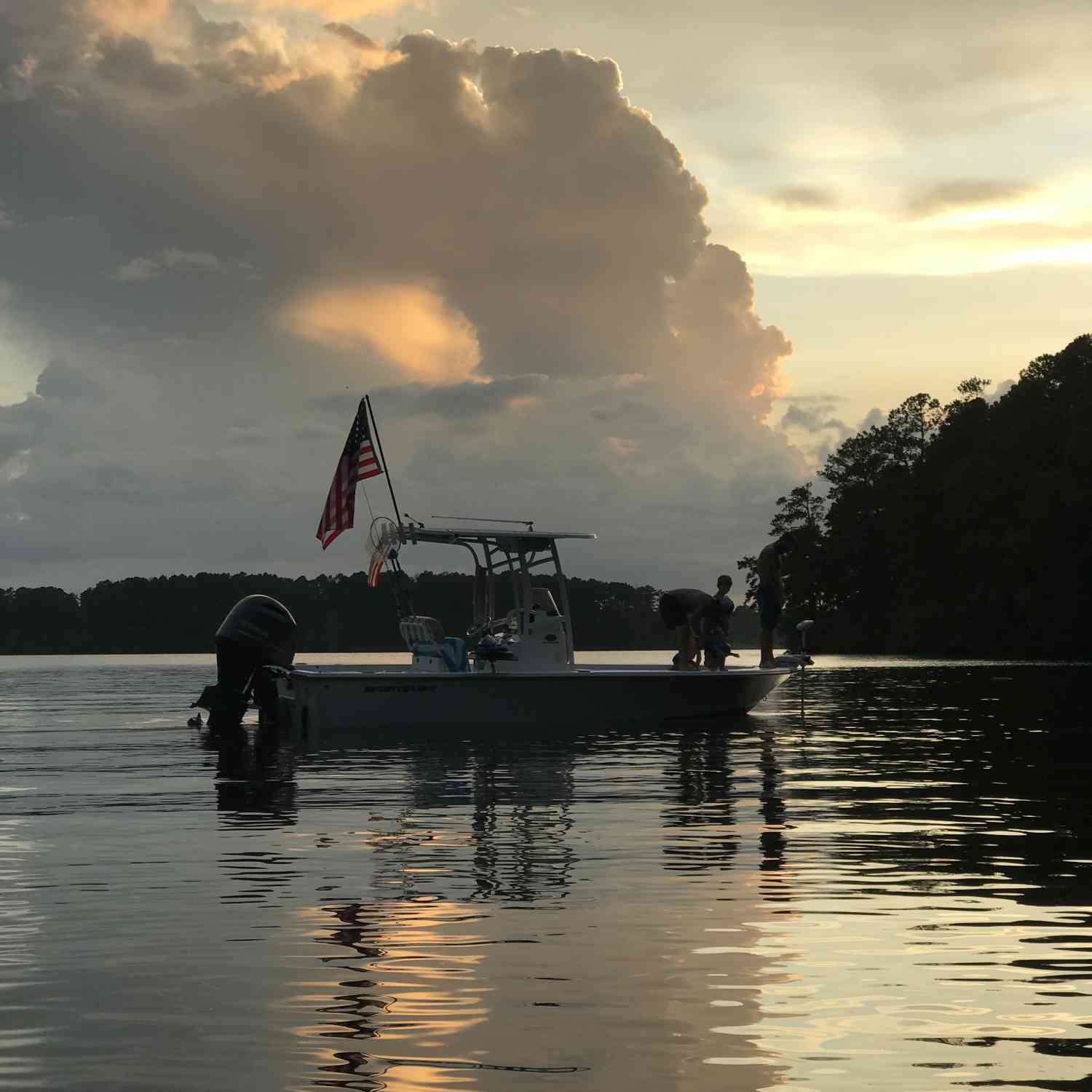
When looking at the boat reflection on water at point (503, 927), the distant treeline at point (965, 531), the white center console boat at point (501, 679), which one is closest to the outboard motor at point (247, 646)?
the white center console boat at point (501, 679)

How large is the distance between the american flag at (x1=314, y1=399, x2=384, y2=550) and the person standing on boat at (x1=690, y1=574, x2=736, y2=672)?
24.6 ft

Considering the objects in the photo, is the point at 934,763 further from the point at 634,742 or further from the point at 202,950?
the point at 202,950

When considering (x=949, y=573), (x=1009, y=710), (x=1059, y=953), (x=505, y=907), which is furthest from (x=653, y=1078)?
(x=949, y=573)

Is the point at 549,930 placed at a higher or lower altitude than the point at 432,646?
lower

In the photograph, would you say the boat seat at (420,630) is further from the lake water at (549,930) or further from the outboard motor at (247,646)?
the lake water at (549,930)

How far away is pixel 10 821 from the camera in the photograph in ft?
61.8

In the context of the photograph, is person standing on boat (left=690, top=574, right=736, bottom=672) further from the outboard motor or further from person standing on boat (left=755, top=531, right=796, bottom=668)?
the outboard motor

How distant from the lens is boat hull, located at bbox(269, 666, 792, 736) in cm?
3144

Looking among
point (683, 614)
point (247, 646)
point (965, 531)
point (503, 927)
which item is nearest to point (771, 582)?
point (683, 614)

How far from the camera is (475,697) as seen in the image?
3206cm

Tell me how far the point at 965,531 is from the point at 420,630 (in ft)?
300

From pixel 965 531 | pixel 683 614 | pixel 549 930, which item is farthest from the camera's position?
pixel 965 531

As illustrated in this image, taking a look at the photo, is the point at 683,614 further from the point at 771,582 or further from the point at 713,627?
the point at 771,582

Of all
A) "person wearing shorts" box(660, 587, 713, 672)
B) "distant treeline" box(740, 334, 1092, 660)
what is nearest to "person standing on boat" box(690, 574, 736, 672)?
"person wearing shorts" box(660, 587, 713, 672)
